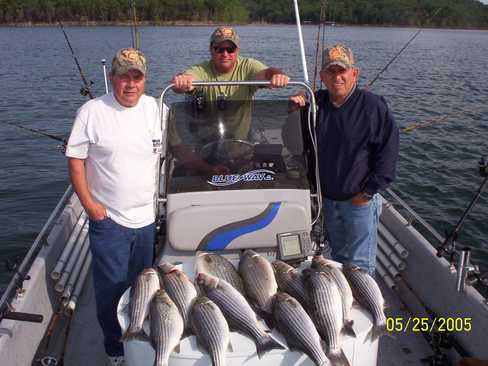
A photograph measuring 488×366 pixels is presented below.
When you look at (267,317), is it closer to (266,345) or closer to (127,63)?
(266,345)

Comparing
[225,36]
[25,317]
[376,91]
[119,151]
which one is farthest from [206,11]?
[25,317]

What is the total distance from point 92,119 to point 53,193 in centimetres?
788

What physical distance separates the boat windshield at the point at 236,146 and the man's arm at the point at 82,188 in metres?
0.63

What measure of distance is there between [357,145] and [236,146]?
0.91 m

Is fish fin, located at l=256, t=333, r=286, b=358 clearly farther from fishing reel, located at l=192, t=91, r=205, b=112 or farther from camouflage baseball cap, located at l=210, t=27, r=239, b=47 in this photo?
camouflage baseball cap, located at l=210, t=27, r=239, b=47

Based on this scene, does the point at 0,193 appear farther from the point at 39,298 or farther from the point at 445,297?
the point at 445,297

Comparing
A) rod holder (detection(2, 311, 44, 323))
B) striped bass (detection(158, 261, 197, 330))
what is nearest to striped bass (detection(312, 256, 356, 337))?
striped bass (detection(158, 261, 197, 330))

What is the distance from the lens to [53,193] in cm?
1040

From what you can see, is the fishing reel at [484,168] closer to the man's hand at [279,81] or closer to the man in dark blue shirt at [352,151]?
the man in dark blue shirt at [352,151]

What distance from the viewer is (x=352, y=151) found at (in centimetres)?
366

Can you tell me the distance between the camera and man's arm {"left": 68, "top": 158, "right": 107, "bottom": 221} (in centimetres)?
317

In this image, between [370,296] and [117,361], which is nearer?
[370,296]

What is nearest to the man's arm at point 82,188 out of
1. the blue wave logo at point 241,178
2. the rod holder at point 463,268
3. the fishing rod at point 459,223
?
the blue wave logo at point 241,178

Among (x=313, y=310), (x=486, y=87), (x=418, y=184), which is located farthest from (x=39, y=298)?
(x=486, y=87)
